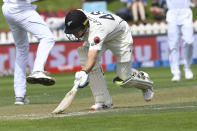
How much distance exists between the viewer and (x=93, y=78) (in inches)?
415

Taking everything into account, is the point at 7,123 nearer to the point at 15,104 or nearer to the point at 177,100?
the point at 15,104

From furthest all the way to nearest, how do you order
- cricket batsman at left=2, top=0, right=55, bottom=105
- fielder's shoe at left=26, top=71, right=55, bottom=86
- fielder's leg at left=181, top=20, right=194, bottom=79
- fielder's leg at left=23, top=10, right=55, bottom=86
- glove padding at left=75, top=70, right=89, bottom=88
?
fielder's leg at left=181, top=20, right=194, bottom=79 → cricket batsman at left=2, top=0, right=55, bottom=105 → fielder's leg at left=23, top=10, right=55, bottom=86 → fielder's shoe at left=26, top=71, right=55, bottom=86 → glove padding at left=75, top=70, right=89, bottom=88

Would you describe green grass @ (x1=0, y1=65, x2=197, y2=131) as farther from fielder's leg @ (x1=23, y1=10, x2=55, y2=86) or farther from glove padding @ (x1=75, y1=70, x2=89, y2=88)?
fielder's leg @ (x1=23, y1=10, x2=55, y2=86)

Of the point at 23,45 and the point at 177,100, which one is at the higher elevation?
the point at 23,45

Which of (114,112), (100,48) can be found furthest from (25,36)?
(114,112)

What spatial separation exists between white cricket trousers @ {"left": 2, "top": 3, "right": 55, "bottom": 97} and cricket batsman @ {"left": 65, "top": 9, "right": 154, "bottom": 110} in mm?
741

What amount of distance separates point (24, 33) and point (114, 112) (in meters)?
2.78

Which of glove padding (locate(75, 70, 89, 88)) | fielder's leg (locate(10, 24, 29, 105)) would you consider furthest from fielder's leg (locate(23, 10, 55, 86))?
glove padding (locate(75, 70, 89, 88))

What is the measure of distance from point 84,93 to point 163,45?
943 cm

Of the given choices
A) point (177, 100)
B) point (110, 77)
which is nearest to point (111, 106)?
point (177, 100)

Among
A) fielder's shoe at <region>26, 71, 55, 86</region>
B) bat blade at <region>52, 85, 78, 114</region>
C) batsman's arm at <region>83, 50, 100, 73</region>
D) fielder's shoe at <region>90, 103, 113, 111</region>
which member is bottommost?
fielder's shoe at <region>90, 103, 113, 111</region>

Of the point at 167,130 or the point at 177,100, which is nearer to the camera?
the point at 167,130

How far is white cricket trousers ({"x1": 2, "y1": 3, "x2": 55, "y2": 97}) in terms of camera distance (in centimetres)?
1138

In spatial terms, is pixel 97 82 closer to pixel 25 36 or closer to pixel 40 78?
pixel 40 78
